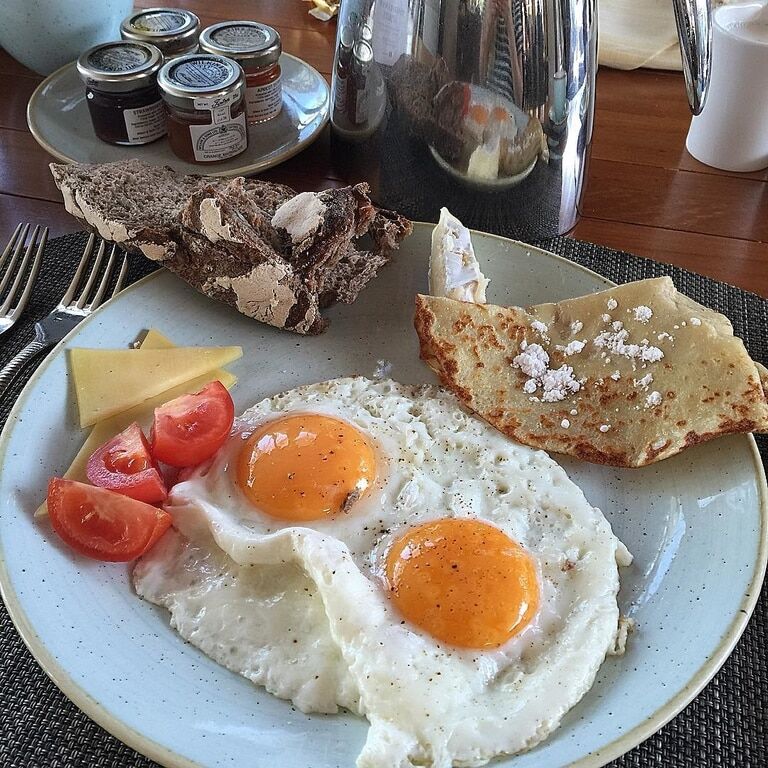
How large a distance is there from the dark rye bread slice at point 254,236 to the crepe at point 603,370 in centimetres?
22

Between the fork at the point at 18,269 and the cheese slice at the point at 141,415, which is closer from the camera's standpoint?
the cheese slice at the point at 141,415

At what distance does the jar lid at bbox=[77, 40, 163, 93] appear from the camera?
6.89 feet

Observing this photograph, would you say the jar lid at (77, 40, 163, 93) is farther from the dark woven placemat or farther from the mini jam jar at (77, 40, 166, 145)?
the dark woven placemat

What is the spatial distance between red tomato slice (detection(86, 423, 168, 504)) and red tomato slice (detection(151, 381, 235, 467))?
0.03 m

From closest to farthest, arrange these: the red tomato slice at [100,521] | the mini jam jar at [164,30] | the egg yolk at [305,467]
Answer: the red tomato slice at [100,521], the egg yolk at [305,467], the mini jam jar at [164,30]

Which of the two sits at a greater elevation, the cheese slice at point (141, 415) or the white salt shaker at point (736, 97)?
the white salt shaker at point (736, 97)

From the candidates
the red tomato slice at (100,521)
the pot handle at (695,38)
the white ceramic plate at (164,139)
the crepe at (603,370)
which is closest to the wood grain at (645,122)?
the pot handle at (695,38)

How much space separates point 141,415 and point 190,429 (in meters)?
0.15

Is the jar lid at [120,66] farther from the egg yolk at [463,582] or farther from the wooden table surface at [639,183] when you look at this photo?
the egg yolk at [463,582]

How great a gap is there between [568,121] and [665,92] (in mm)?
1071

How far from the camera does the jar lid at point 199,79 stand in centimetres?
202

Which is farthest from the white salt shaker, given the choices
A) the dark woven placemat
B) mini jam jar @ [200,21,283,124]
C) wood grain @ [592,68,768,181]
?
the dark woven placemat

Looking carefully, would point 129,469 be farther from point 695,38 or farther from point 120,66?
point 695,38

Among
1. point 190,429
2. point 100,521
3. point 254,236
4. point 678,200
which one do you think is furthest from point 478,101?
point 100,521
